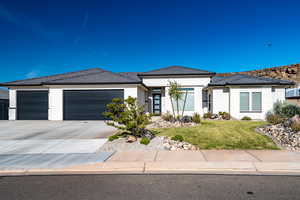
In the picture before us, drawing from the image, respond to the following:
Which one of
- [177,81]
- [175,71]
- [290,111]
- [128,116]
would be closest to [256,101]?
[290,111]

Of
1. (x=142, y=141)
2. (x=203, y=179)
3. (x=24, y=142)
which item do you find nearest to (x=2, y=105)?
(x=24, y=142)

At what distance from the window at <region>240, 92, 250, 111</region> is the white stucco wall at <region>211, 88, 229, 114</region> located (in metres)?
1.19

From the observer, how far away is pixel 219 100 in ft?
51.7

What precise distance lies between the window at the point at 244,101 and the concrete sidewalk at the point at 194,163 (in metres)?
9.46

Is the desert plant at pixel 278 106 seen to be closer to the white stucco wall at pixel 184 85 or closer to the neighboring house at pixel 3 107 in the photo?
the white stucco wall at pixel 184 85

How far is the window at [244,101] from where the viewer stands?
48.6 ft

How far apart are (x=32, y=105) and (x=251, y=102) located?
67.0ft

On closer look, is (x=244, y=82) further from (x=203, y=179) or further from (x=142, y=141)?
(x=203, y=179)

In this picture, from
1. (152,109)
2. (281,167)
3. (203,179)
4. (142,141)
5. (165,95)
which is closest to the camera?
(203,179)

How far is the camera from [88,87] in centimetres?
1470

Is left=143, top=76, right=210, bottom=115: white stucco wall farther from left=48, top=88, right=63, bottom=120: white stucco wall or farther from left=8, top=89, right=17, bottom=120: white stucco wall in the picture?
left=8, top=89, right=17, bottom=120: white stucco wall

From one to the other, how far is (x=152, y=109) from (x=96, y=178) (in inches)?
568

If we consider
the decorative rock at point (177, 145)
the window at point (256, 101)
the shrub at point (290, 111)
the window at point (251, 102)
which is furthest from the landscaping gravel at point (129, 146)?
the window at point (256, 101)

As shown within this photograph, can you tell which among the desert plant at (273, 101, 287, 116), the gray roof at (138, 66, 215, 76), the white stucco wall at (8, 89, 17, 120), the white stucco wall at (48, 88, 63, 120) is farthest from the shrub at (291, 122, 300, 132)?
the white stucco wall at (8, 89, 17, 120)
